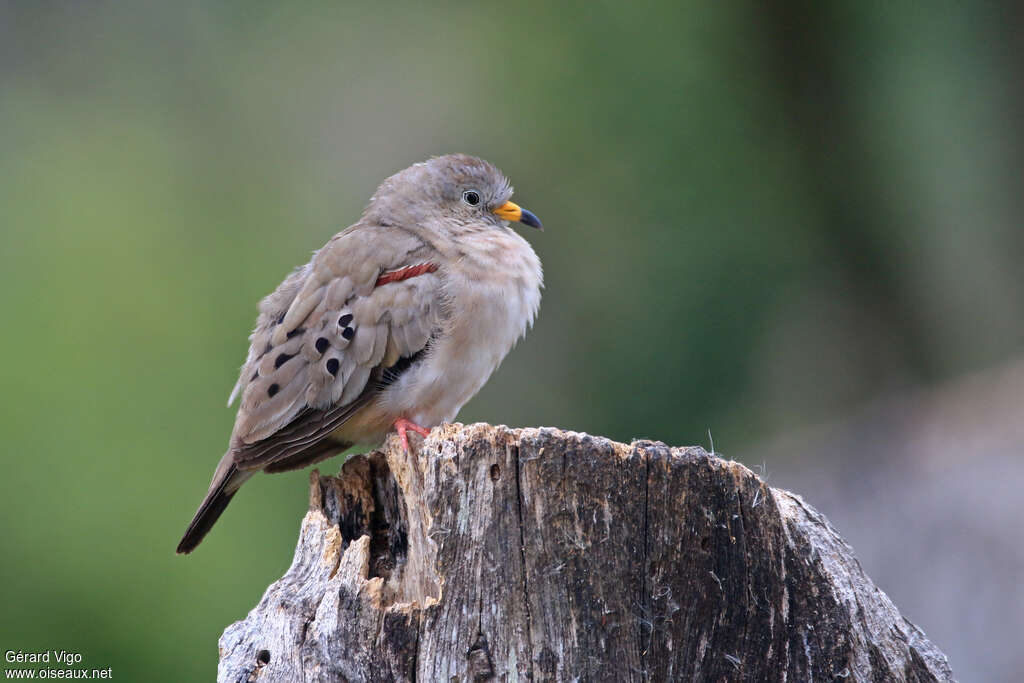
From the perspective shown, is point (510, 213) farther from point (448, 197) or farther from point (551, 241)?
point (551, 241)

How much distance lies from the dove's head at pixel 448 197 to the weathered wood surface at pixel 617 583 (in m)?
2.74

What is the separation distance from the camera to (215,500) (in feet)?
18.4

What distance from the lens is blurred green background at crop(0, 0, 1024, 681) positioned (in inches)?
388

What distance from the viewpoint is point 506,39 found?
12727 millimetres

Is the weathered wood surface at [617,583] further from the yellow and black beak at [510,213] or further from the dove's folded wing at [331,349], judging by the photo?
the yellow and black beak at [510,213]

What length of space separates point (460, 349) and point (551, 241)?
656 centimetres

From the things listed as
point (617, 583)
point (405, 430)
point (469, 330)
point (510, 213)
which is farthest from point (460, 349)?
point (617, 583)

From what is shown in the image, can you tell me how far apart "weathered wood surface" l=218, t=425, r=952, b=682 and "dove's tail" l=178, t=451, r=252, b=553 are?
1.98m

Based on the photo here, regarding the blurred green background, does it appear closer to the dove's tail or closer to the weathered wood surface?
the dove's tail

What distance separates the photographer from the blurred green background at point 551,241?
9.84 meters

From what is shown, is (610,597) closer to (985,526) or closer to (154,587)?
(985,526)

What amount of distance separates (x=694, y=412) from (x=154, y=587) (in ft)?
16.5

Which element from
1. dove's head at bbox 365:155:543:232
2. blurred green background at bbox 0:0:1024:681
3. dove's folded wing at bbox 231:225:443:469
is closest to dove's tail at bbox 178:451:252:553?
dove's folded wing at bbox 231:225:443:469

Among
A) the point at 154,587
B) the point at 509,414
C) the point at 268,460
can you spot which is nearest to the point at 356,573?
the point at 268,460
